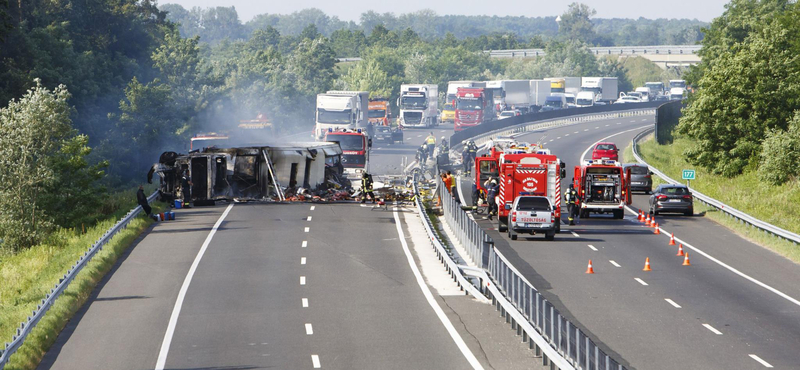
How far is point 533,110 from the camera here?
11819 cm

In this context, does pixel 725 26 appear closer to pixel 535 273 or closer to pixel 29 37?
pixel 29 37

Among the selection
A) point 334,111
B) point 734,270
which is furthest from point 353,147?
point 734,270

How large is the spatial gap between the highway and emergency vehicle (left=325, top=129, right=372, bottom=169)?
2015 cm

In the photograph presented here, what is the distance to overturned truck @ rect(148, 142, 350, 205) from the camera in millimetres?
47000

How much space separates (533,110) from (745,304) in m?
92.3

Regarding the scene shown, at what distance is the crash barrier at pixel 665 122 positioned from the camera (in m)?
86.1

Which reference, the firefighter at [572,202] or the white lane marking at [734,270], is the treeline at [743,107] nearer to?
the firefighter at [572,202]

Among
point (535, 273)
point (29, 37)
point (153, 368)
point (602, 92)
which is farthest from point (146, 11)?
point (153, 368)

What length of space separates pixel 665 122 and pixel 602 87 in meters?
42.9

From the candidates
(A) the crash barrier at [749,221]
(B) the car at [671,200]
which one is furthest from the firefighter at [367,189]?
(A) the crash barrier at [749,221]

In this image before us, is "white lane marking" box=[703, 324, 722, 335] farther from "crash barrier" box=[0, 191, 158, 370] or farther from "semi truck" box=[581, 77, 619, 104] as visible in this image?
"semi truck" box=[581, 77, 619, 104]

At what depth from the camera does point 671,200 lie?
4678 centimetres

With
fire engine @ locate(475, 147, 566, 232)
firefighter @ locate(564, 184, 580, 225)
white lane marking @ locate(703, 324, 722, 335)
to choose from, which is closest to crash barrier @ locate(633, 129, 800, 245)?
firefighter @ locate(564, 184, 580, 225)

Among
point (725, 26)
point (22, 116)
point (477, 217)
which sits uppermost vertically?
point (725, 26)
